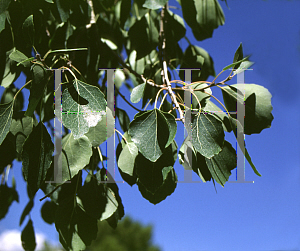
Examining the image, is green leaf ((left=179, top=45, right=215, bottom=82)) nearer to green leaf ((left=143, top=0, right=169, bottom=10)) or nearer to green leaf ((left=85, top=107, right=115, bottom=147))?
green leaf ((left=143, top=0, right=169, bottom=10))

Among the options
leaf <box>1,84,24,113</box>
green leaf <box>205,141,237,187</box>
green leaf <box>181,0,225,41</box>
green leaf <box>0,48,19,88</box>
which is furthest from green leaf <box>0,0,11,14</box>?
green leaf <box>205,141,237,187</box>

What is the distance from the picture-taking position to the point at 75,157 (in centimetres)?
61

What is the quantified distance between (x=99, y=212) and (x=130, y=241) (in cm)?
968

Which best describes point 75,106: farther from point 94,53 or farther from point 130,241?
point 130,241

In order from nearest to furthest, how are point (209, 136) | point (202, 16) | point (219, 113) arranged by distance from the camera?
point (209, 136) < point (219, 113) < point (202, 16)

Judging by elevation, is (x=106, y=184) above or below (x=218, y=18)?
below

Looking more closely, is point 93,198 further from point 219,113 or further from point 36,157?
point 219,113

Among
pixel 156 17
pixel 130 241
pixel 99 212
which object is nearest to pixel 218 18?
pixel 156 17

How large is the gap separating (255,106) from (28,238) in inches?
30.3

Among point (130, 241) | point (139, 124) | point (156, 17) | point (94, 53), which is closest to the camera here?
point (139, 124)

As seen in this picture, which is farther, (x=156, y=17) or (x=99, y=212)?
(x=156, y=17)

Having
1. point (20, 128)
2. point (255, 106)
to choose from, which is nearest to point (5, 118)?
point (20, 128)

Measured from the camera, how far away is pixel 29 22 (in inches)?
23.6

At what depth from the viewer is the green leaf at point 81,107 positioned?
52cm
